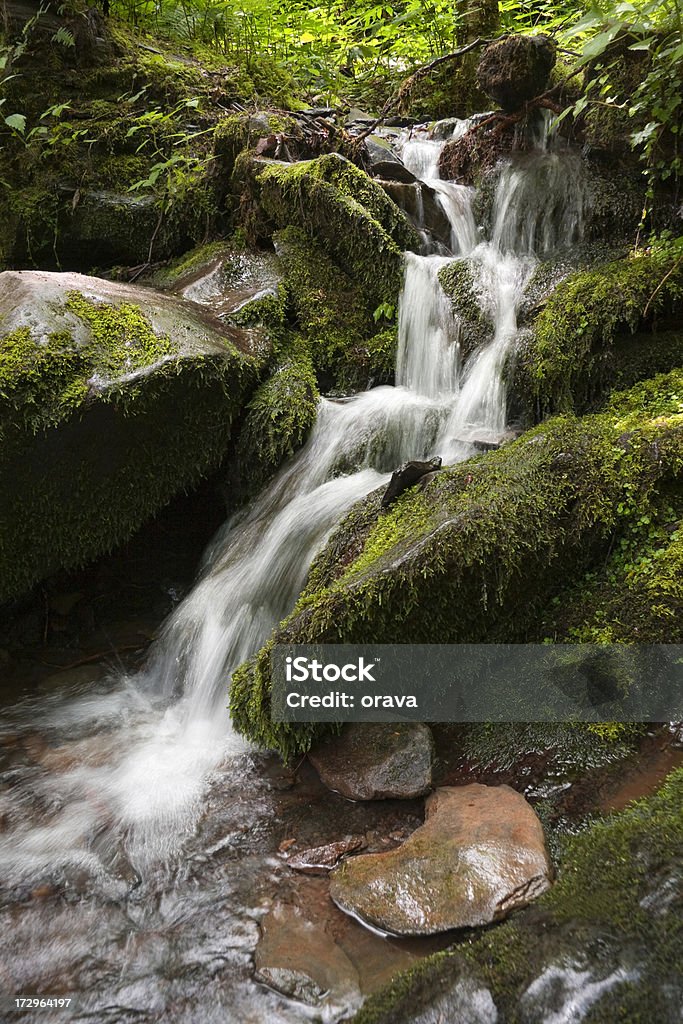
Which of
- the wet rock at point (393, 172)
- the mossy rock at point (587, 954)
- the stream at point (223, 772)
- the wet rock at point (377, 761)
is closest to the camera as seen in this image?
the mossy rock at point (587, 954)

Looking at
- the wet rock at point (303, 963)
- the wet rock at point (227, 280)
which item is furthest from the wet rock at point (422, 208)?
the wet rock at point (303, 963)

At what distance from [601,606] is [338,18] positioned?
867 cm

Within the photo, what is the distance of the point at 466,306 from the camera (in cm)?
485

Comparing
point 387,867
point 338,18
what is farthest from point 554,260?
point 338,18

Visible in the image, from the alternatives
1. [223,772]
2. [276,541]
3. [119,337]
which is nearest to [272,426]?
[276,541]

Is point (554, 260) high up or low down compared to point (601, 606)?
up

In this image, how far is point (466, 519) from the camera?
2.93 metres

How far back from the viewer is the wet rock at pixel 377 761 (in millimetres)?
2723

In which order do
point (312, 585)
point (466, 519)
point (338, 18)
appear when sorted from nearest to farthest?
point (466, 519) → point (312, 585) → point (338, 18)

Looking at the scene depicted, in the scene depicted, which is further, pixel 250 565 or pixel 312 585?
pixel 250 565

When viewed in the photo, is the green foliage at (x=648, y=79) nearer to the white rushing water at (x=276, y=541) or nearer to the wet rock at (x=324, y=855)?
the white rushing water at (x=276, y=541)

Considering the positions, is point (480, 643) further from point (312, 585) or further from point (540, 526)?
point (312, 585)

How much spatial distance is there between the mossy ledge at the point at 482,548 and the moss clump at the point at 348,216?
8.20 ft

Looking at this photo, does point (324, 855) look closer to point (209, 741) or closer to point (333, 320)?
point (209, 741)
